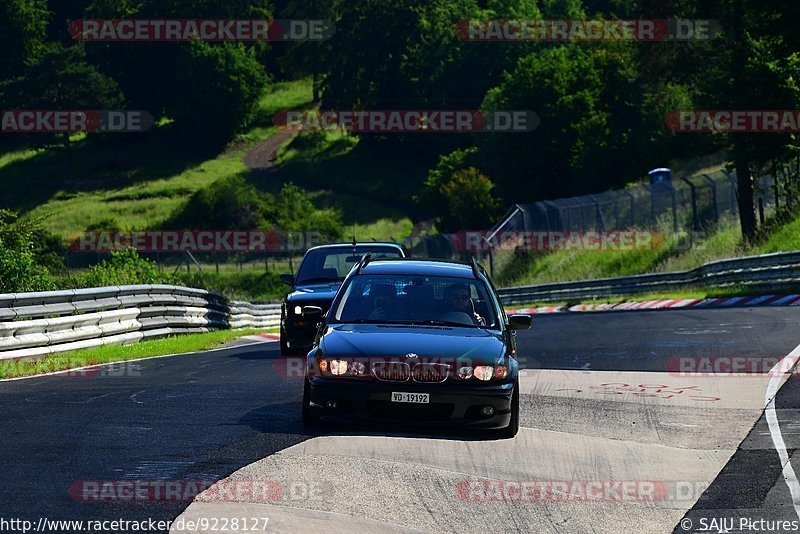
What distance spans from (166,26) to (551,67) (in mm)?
60162

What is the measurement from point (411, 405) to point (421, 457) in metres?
1.03

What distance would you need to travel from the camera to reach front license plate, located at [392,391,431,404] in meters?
10.2

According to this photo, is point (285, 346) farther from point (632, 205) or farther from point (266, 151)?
point (266, 151)

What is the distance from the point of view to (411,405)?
10.2 meters

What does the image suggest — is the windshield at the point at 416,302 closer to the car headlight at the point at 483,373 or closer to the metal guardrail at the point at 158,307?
the car headlight at the point at 483,373

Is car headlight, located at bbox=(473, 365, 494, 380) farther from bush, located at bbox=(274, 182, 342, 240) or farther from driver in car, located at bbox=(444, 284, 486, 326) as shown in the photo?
Result: bush, located at bbox=(274, 182, 342, 240)

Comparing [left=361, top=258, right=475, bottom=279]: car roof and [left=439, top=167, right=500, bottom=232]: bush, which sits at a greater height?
[left=361, top=258, right=475, bottom=279]: car roof

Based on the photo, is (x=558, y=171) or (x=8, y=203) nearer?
(x=558, y=171)

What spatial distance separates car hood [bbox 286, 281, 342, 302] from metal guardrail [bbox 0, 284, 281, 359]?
327cm

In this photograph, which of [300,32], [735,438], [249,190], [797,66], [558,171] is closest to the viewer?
[735,438]

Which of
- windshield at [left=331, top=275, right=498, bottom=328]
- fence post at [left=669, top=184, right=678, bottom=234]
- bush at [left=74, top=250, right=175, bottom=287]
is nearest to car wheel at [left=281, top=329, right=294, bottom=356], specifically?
windshield at [left=331, top=275, right=498, bottom=328]

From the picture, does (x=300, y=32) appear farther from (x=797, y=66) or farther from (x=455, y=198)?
(x=797, y=66)

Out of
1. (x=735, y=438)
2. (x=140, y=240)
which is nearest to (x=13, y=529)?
(x=735, y=438)

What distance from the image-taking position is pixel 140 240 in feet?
299
